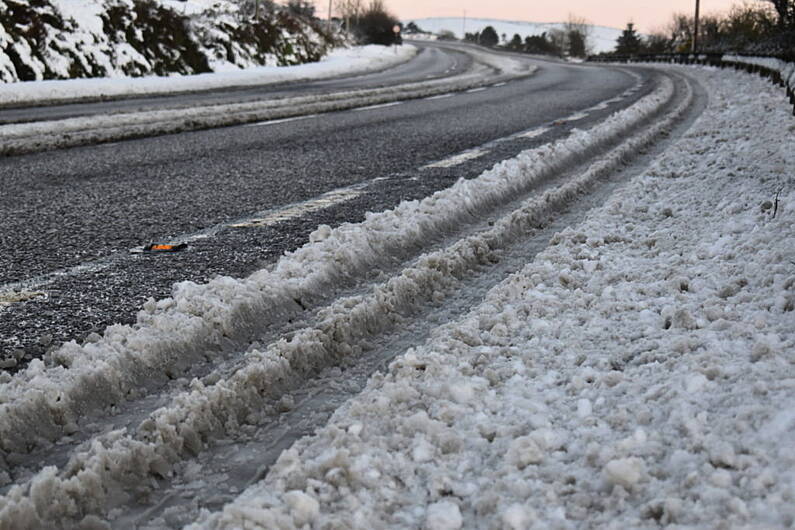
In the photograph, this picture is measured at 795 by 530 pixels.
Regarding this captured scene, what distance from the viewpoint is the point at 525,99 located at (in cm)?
1277

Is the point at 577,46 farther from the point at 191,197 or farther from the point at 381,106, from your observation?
the point at 191,197

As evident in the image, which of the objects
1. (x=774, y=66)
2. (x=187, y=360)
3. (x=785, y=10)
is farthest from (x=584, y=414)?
(x=785, y=10)

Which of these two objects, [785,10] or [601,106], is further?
[785,10]

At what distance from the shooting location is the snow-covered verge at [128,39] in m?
16.3

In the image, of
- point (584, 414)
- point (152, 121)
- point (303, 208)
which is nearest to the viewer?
point (584, 414)

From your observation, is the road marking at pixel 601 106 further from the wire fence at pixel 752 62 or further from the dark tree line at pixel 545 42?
the dark tree line at pixel 545 42

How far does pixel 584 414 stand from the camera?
1.96 metres

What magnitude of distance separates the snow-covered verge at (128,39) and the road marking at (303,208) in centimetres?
1316

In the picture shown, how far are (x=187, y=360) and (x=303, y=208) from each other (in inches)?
81.9

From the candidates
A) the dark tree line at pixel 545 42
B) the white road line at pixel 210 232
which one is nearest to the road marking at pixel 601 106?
the white road line at pixel 210 232

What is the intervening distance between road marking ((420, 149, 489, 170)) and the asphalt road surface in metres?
0.02

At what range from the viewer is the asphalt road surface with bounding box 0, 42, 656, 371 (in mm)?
2814

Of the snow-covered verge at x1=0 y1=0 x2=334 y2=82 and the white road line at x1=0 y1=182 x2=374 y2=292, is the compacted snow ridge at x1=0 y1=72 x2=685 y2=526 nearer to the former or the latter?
the white road line at x1=0 y1=182 x2=374 y2=292

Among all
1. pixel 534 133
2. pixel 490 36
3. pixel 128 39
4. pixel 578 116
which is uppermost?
pixel 490 36
